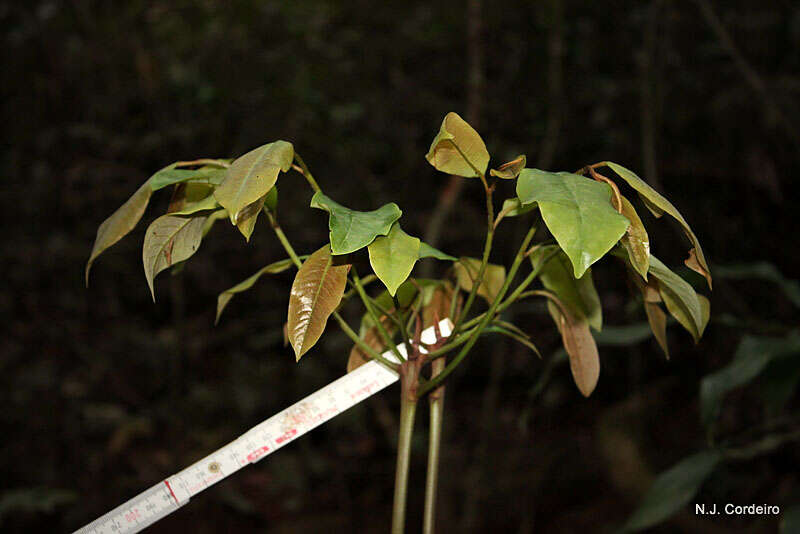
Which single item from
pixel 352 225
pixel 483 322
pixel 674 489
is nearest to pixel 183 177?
pixel 352 225

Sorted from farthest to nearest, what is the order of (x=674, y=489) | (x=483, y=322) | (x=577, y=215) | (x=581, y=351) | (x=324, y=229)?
(x=324, y=229) < (x=674, y=489) < (x=581, y=351) < (x=483, y=322) < (x=577, y=215)

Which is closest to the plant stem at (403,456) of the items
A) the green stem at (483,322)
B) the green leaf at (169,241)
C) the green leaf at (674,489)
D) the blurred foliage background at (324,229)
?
the green stem at (483,322)

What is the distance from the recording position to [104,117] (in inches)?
94.1

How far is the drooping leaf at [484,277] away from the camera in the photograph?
65 centimetres

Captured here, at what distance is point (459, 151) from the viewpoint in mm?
518

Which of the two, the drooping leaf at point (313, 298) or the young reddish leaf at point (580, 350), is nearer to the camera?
the drooping leaf at point (313, 298)

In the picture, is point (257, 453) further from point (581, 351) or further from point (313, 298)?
point (581, 351)

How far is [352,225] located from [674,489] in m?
0.77

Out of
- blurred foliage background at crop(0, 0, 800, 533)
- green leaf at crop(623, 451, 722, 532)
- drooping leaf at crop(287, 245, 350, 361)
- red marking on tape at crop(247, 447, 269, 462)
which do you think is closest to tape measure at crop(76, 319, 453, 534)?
red marking on tape at crop(247, 447, 269, 462)

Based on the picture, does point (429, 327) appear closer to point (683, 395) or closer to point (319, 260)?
point (319, 260)

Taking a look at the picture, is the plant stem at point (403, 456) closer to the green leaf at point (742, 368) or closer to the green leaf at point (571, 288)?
the green leaf at point (571, 288)

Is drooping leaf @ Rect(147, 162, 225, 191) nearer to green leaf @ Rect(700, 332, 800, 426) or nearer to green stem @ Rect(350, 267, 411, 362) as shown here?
green stem @ Rect(350, 267, 411, 362)

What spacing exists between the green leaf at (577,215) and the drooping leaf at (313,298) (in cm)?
16

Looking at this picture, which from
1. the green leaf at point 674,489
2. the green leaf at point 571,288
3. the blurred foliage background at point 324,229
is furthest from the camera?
the blurred foliage background at point 324,229
